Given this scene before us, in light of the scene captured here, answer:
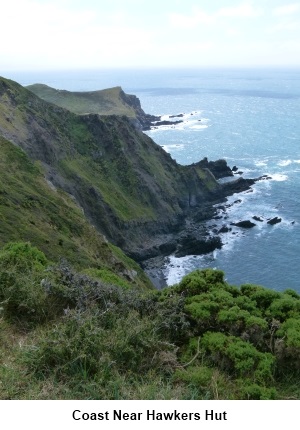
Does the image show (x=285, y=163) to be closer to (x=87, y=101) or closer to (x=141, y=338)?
(x=87, y=101)

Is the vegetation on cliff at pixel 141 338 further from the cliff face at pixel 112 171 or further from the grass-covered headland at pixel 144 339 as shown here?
the cliff face at pixel 112 171

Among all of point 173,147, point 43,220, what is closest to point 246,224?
point 43,220

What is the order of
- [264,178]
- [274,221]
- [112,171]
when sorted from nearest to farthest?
[274,221]
[112,171]
[264,178]

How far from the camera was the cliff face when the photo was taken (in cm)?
6644

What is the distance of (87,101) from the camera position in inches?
4919

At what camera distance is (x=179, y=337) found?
29.1 feet

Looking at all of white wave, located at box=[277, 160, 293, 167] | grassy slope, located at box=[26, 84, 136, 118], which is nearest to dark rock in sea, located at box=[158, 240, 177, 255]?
white wave, located at box=[277, 160, 293, 167]

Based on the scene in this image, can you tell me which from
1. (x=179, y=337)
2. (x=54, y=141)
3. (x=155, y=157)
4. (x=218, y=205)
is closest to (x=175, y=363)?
(x=179, y=337)

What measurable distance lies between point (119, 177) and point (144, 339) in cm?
7370

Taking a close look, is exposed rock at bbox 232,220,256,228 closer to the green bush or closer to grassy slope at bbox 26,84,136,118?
the green bush

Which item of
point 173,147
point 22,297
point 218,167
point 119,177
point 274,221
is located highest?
point 22,297

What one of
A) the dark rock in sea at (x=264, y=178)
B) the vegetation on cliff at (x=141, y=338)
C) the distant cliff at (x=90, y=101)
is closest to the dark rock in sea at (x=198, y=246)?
the dark rock in sea at (x=264, y=178)

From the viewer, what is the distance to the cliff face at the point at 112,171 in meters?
66.4

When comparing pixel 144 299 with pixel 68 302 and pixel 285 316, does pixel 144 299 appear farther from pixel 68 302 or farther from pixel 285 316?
pixel 285 316
